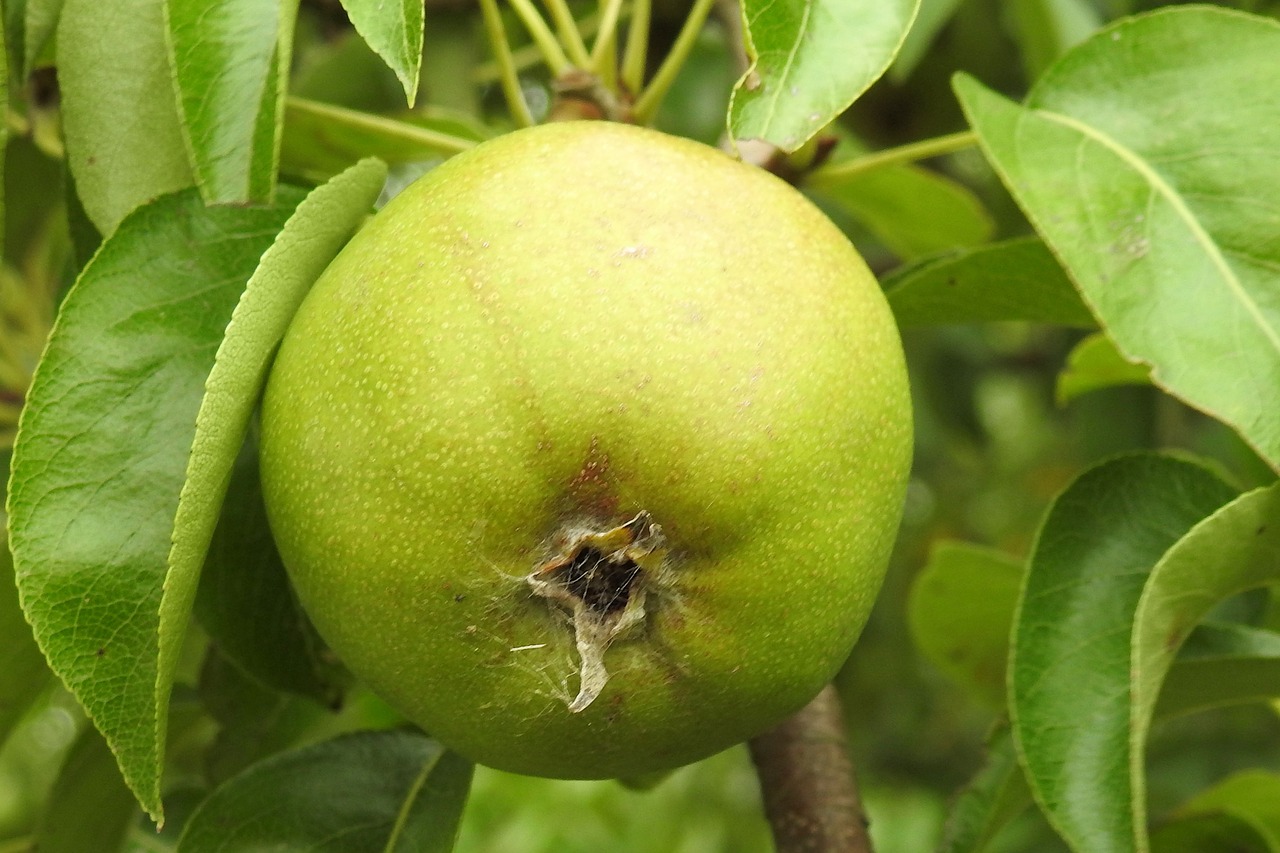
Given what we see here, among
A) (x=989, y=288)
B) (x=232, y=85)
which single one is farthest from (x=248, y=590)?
(x=989, y=288)

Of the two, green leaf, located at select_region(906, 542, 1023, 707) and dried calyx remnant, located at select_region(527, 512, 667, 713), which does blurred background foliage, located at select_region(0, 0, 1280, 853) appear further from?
dried calyx remnant, located at select_region(527, 512, 667, 713)

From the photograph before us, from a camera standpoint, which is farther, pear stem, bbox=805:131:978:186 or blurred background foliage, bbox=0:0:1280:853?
blurred background foliage, bbox=0:0:1280:853

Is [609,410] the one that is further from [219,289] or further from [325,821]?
[325,821]

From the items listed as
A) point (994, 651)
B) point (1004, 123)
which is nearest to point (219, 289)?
point (1004, 123)

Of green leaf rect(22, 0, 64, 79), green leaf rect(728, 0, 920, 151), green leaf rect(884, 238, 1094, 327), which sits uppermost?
green leaf rect(728, 0, 920, 151)

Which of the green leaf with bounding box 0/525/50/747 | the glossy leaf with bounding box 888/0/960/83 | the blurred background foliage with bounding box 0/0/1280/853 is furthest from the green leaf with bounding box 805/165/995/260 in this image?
the green leaf with bounding box 0/525/50/747

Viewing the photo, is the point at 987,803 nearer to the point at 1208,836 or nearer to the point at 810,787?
the point at 810,787
